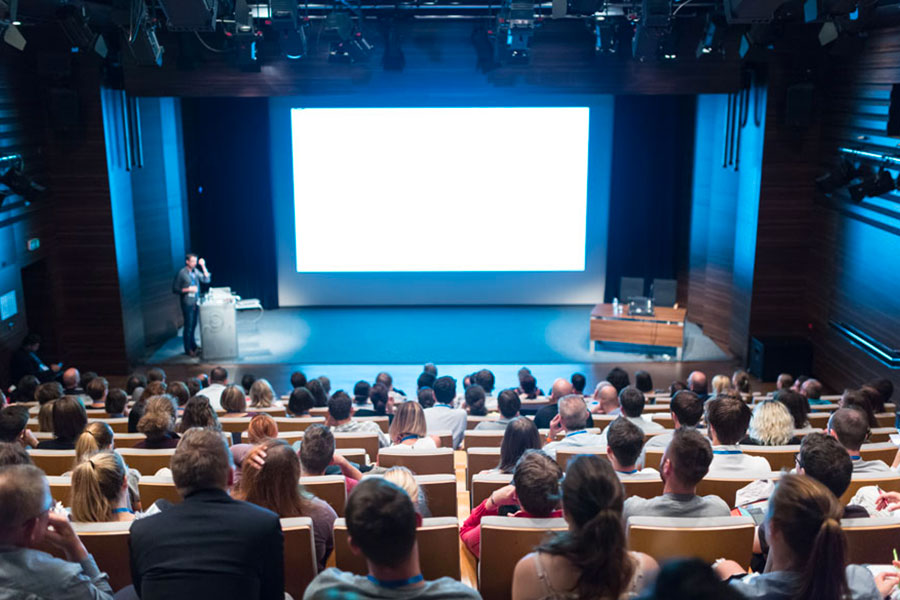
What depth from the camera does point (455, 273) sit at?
44.4 ft

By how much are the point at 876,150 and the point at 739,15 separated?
2481 mm

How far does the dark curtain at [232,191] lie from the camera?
1278cm

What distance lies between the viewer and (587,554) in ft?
7.63

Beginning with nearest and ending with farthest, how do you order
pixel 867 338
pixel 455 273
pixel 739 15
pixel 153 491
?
pixel 153 491 → pixel 739 15 → pixel 867 338 → pixel 455 273

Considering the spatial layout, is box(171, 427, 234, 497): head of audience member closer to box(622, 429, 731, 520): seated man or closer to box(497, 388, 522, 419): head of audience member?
box(622, 429, 731, 520): seated man

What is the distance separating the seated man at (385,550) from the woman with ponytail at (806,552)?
0.92 metres

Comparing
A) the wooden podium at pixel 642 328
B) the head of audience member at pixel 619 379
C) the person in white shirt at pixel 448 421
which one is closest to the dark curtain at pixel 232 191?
the wooden podium at pixel 642 328

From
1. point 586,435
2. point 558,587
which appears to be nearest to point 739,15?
point 586,435

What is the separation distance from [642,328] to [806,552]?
346 inches

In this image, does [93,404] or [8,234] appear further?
[8,234]

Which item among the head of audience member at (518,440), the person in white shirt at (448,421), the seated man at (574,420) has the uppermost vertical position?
the head of audience member at (518,440)

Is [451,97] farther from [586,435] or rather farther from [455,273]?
[586,435]

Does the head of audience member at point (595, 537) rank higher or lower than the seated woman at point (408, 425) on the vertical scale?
higher

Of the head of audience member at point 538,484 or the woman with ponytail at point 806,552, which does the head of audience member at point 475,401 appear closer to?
the head of audience member at point 538,484
